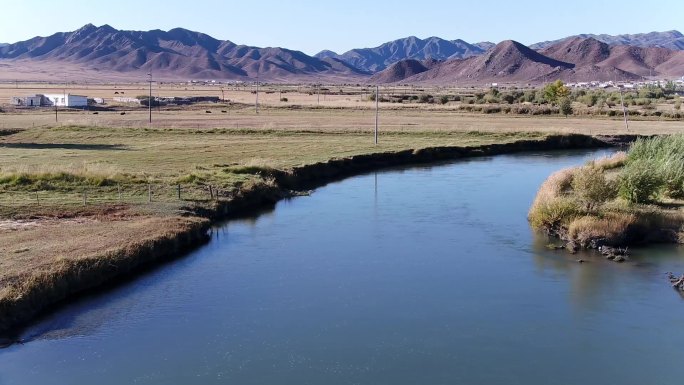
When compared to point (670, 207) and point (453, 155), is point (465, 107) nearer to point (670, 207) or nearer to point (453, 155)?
point (453, 155)

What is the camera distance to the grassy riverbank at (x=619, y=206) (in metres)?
26.6

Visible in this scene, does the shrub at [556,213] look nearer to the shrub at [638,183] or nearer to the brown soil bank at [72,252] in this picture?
the shrub at [638,183]

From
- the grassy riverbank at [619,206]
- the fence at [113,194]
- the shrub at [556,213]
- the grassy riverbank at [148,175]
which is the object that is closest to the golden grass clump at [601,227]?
the grassy riverbank at [619,206]

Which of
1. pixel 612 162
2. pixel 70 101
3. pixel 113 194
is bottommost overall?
pixel 113 194

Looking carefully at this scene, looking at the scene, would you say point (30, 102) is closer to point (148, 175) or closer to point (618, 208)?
point (148, 175)

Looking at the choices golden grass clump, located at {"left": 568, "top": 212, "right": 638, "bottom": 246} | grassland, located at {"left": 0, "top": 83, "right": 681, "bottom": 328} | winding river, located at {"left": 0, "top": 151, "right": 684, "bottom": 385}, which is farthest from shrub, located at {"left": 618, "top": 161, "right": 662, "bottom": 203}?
grassland, located at {"left": 0, "top": 83, "right": 681, "bottom": 328}

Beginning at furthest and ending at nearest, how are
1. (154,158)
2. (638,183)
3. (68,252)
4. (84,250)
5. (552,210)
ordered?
(154,158) < (638,183) < (552,210) < (84,250) < (68,252)

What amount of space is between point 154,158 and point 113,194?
12.2m

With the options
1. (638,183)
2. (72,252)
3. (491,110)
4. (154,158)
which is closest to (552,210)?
(638,183)

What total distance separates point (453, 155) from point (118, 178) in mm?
26401

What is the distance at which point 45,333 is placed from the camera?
18.2m

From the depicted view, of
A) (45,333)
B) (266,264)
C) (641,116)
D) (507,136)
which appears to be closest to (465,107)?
(641,116)

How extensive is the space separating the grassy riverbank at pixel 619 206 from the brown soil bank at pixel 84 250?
42.4 feet

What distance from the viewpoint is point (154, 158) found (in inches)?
1726
